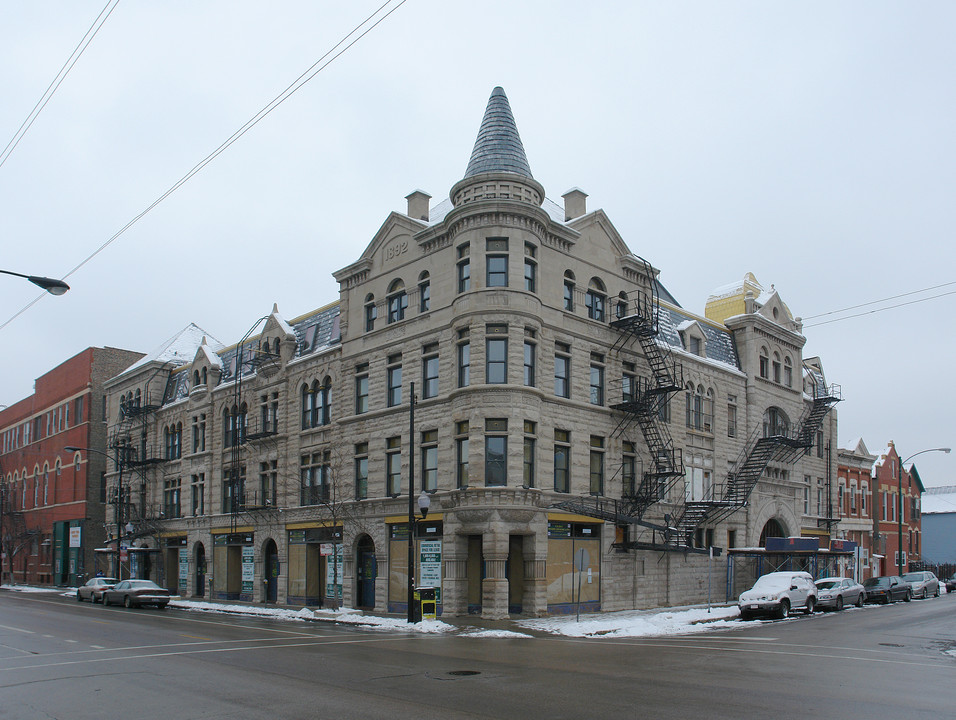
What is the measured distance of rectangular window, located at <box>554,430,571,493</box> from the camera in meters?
31.7

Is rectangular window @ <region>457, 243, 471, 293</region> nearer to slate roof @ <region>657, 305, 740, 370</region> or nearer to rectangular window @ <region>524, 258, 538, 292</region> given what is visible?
rectangular window @ <region>524, 258, 538, 292</region>

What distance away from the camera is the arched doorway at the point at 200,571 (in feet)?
155

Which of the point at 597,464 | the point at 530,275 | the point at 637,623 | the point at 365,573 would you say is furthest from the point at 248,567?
the point at 637,623

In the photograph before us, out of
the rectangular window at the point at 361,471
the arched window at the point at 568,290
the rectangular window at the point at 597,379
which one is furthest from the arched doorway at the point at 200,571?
the arched window at the point at 568,290

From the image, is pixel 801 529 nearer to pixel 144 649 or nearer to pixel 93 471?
pixel 144 649

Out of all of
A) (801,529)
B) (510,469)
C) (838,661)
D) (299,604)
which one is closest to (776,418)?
(801,529)

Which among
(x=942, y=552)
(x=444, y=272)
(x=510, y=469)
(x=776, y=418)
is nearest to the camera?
(x=510, y=469)

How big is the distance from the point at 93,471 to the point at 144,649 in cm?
4727

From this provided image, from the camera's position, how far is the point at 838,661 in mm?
17234

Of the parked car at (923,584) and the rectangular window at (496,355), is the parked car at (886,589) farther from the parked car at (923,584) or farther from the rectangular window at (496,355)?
the rectangular window at (496,355)

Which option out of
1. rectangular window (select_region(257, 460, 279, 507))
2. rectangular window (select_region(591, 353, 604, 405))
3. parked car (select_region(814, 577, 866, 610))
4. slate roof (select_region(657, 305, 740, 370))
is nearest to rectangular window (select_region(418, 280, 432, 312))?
rectangular window (select_region(591, 353, 604, 405))

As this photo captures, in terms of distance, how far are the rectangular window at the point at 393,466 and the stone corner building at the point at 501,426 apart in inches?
4.9

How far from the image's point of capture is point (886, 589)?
40.5 m

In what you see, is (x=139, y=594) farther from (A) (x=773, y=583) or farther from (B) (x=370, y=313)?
(A) (x=773, y=583)
